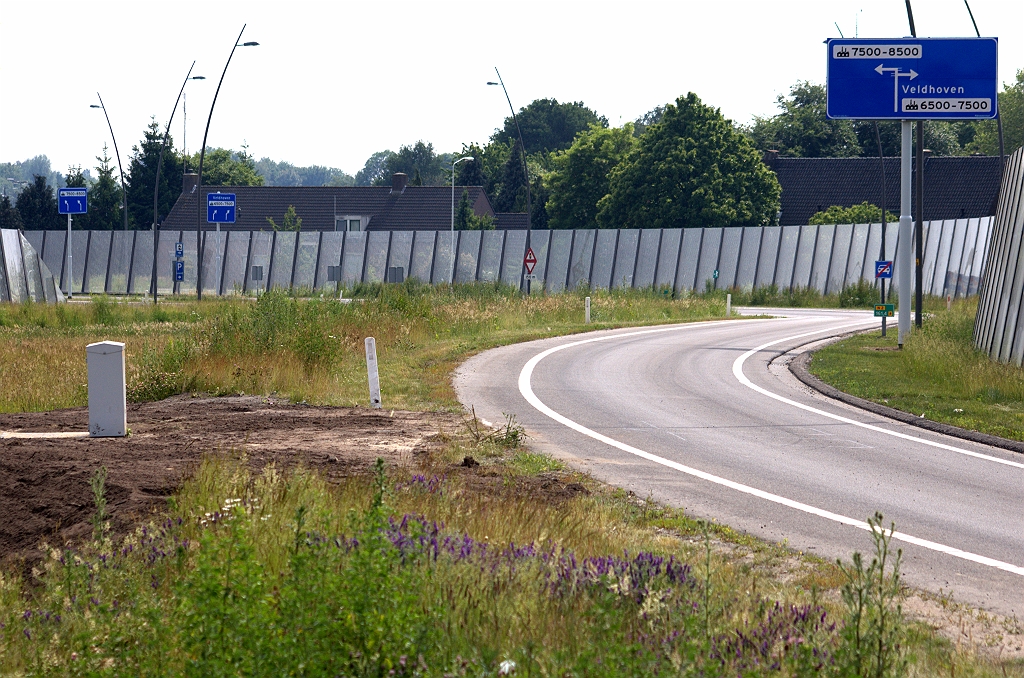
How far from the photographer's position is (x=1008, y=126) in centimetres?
11075

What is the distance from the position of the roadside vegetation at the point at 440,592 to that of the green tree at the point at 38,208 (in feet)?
300

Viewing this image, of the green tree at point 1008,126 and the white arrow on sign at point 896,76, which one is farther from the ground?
the green tree at point 1008,126

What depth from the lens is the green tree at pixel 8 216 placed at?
89438mm

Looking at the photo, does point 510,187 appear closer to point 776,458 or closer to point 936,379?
point 936,379

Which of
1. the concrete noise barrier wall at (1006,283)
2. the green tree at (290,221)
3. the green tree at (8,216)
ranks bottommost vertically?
the green tree at (8,216)

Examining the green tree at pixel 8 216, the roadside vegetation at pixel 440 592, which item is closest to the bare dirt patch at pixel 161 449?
the roadside vegetation at pixel 440 592

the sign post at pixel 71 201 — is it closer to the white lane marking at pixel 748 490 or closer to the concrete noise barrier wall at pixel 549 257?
the concrete noise barrier wall at pixel 549 257

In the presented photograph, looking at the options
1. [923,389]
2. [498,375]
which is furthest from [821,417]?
[498,375]

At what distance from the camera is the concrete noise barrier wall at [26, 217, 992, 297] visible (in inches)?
2010

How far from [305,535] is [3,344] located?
19219 mm

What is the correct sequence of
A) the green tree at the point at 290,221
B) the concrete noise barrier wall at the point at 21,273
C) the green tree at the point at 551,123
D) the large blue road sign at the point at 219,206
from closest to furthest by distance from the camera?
the concrete noise barrier wall at the point at 21,273 → the large blue road sign at the point at 219,206 → the green tree at the point at 290,221 → the green tree at the point at 551,123

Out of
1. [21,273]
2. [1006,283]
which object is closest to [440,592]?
[1006,283]

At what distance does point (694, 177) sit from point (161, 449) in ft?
200

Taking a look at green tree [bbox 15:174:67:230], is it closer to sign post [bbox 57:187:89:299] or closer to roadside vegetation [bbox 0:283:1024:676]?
sign post [bbox 57:187:89:299]
